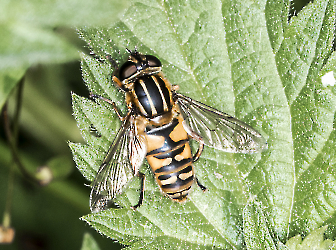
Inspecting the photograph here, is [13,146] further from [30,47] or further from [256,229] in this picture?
[30,47]

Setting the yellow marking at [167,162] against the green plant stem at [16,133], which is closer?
the yellow marking at [167,162]

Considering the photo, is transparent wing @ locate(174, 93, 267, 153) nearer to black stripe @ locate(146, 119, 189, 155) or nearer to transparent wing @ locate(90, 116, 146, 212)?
black stripe @ locate(146, 119, 189, 155)

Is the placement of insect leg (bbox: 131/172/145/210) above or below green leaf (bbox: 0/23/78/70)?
below

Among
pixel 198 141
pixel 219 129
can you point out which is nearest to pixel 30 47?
pixel 198 141

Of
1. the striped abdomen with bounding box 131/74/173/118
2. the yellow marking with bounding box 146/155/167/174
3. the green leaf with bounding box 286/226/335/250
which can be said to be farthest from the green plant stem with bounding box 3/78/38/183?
the green leaf with bounding box 286/226/335/250

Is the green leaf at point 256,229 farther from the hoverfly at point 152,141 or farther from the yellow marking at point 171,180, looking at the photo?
the yellow marking at point 171,180

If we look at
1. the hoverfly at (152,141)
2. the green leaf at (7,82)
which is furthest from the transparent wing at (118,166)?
the green leaf at (7,82)

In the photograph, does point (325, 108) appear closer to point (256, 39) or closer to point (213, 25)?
point (256, 39)
